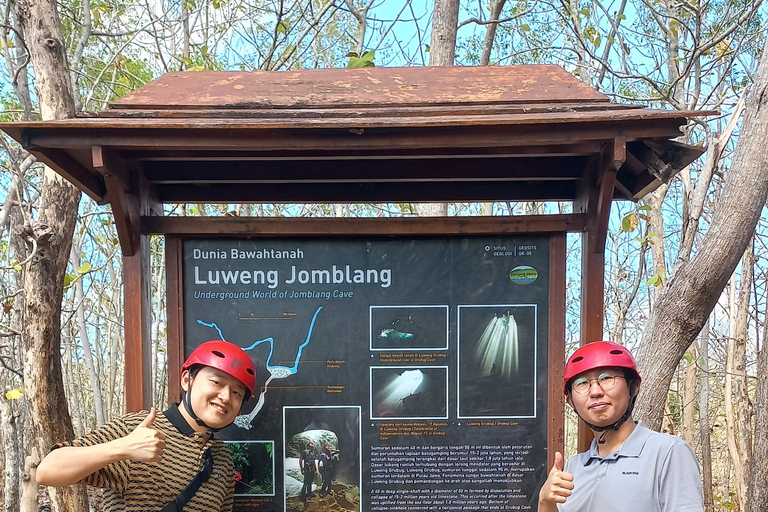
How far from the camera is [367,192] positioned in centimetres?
314

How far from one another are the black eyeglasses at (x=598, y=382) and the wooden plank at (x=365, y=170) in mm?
1078

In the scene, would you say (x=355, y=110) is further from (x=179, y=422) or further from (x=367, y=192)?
(x=179, y=422)

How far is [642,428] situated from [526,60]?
8.21m

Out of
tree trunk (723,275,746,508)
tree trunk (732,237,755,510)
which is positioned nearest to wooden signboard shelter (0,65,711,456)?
tree trunk (732,237,755,510)

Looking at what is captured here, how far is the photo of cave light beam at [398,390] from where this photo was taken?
300cm

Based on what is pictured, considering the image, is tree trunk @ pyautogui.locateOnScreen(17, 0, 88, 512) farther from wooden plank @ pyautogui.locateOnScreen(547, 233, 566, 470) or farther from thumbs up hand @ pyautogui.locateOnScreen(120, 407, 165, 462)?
wooden plank @ pyautogui.locateOnScreen(547, 233, 566, 470)

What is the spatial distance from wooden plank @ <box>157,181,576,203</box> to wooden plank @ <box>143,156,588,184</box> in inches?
5.1

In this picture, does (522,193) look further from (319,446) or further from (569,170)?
(319,446)

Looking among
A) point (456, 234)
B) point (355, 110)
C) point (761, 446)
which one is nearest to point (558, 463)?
point (456, 234)

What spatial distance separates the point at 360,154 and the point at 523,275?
108 cm

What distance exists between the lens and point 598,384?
2.45 metres

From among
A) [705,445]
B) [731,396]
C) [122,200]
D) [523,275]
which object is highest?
[122,200]

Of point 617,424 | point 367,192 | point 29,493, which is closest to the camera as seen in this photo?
point 617,424

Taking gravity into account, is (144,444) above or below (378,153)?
below
